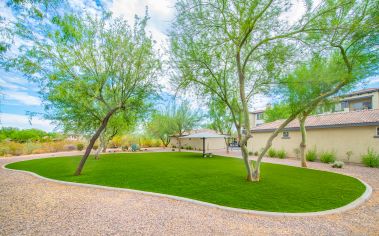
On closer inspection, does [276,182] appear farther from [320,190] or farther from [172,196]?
[172,196]

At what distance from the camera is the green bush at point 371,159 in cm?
1136

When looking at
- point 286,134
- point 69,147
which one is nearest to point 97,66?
point 286,134

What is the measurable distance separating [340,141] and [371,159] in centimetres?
256

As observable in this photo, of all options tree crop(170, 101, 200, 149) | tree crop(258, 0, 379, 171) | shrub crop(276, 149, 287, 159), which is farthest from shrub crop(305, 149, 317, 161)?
tree crop(170, 101, 200, 149)

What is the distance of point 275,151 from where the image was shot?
18.0m

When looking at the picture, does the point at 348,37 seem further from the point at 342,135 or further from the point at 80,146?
the point at 80,146

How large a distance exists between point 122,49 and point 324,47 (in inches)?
324

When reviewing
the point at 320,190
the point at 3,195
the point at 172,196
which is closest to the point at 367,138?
the point at 320,190

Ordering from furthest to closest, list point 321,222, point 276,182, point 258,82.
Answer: point 258,82
point 276,182
point 321,222

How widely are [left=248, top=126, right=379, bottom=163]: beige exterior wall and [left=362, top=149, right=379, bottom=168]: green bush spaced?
43 centimetres

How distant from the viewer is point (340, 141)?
13906mm

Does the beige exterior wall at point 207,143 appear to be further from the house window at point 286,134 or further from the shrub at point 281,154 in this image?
the house window at point 286,134

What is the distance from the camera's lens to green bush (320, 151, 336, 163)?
13492 mm

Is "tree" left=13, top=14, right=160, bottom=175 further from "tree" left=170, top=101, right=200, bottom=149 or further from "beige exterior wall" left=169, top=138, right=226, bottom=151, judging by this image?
"beige exterior wall" left=169, top=138, right=226, bottom=151
